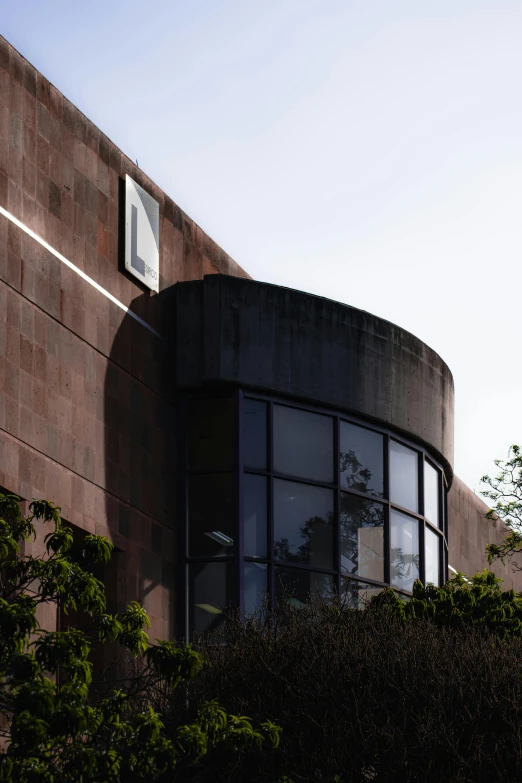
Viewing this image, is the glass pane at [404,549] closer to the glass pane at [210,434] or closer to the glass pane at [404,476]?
the glass pane at [404,476]

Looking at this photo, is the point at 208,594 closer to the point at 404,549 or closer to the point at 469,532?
the point at 404,549

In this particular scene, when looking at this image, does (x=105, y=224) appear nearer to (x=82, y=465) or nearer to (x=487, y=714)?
(x=82, y=465)

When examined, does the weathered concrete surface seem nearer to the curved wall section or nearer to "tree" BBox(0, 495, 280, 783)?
the curved wall section

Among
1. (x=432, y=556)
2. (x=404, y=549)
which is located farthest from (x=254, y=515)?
(x=432, y=556)

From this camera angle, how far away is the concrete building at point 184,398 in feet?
76.0

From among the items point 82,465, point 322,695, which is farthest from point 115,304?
point 322,695

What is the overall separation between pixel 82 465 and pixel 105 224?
A: 4680 mm

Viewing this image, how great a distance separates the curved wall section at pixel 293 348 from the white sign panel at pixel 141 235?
36.9 inches

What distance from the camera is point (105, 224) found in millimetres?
25516

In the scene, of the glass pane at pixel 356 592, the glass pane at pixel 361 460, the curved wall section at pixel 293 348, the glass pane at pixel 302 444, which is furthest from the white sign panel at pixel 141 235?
the glass pane at pixel 356 592

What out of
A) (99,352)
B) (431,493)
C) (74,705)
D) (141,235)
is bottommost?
(74,705)

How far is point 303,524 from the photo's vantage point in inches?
1044

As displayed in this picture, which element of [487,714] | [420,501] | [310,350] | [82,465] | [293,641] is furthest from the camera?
[420,501]

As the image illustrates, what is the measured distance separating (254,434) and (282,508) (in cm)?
150
